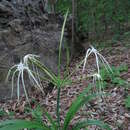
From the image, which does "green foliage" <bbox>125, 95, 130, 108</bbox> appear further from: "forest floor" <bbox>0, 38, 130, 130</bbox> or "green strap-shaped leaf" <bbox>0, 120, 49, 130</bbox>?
"green strap-shaped leaf" <bbox>0, 120, 49, 130</bbox>

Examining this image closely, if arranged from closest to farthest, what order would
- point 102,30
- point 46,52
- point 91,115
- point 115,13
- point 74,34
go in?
1. point 91,115
2. point 46,52
3. point 74,34
4. point 115,13
5. point 102,30

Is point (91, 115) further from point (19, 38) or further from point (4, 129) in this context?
point (19, 38)

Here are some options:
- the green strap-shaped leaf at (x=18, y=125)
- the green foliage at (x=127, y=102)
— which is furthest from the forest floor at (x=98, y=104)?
the green strap-shaped leaf at (x=18, y=125)

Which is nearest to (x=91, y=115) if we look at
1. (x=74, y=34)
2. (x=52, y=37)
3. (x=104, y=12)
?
(x=52, y=37)

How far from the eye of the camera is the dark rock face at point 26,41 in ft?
16.8

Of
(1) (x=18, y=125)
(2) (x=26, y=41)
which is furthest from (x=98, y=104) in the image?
(2) (x=26, y=41)

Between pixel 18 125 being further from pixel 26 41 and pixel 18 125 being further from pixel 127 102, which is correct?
pixel 26 41

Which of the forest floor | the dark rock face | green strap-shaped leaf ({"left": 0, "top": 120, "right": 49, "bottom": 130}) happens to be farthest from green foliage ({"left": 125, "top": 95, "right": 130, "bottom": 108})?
the dark rock face

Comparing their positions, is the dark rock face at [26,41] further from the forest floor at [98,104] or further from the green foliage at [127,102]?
the green foliage at [127,102]

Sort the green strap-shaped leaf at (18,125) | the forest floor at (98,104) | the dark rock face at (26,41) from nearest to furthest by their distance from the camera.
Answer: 1. the green strap-shaped leaf at (18,125)
2. the forest floor at (98,104)
3. the dark rock face at (26,41)

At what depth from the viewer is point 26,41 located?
18.5 feet

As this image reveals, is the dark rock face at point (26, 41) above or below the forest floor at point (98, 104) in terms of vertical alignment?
above

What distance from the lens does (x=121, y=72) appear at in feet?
16.1

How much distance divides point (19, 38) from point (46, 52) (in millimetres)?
626
